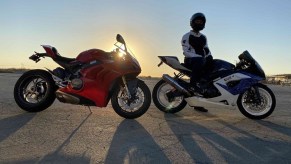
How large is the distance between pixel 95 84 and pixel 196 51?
2453 mm

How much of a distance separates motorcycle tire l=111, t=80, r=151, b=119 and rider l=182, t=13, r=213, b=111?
139 centimetres

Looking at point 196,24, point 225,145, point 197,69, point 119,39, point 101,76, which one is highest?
point 196,24

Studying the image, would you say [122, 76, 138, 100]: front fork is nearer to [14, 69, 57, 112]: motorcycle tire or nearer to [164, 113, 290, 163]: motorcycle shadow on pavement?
[164, 113, 290, 163]: motorcycle shadow on pavement

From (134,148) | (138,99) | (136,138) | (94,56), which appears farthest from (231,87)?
(134,148)

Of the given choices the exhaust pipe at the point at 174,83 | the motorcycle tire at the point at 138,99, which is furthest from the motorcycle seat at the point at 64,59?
the exhaust pipe at the point at 174,83

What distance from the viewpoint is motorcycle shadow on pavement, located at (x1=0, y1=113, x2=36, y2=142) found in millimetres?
5663

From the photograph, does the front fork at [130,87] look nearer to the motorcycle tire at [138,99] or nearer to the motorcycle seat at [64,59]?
the motorcycle tire at [138,99]

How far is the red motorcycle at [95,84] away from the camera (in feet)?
24.1

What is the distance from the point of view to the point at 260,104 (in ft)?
26.9

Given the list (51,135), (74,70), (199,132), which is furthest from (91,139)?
(74,70)

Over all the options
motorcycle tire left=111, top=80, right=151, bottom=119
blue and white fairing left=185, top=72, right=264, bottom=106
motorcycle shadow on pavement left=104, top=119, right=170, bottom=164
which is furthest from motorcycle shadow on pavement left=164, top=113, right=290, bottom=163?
blue and white fairing left=185, top=72, right=264, bottom=106

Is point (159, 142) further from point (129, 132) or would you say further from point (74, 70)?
point (74, 70)

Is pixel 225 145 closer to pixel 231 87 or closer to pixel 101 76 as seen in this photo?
pixel 101 76

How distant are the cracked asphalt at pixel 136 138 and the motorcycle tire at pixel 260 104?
170 millimetres
